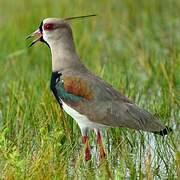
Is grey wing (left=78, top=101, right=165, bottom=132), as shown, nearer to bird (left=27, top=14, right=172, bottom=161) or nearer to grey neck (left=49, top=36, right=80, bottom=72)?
bird (left=27, top=14, right=172, bottom=161)

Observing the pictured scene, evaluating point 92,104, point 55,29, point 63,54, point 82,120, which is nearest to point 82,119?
point 82,120

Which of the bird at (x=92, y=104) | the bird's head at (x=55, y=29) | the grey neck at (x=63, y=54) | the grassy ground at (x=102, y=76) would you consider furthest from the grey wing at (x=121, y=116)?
the bird's head at (x=55, y=29)

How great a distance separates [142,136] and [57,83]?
31.7 inches

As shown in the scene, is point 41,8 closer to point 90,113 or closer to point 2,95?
point 2,95

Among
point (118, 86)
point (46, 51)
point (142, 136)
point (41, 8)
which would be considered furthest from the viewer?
point (41, 8)

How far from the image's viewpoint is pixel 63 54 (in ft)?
20.9

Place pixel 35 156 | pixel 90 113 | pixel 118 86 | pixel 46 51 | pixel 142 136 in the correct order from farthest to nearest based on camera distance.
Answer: pixel 46 51 → pixel 118 86 → pixel 142 136 → pixel 90 113 → pixel 35 156

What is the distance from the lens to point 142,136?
6512 millimetres

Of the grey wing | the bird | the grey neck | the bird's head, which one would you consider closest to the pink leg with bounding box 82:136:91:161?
the bird

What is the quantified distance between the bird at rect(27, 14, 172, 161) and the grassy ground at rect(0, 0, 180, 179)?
0.54 ft

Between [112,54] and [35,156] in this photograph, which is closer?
[35,156]

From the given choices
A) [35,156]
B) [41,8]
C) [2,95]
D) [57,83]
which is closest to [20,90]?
[2,95]

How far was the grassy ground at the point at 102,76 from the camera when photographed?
5.54 meters

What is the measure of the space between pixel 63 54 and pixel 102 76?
1.09 metres
